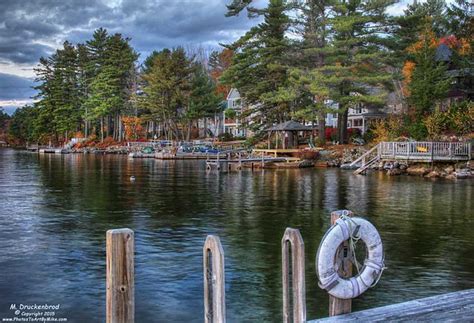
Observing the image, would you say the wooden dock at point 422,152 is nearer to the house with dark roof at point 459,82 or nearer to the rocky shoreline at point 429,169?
the rocky shoreline at point 429,169

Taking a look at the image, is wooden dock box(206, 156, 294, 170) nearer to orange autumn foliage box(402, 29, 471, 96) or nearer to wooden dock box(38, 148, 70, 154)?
orange autumn foliage box(402, 29, 471, 96)

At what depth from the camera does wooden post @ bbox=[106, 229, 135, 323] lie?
4.66 meters

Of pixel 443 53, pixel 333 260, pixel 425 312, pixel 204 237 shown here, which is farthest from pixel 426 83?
pixel 333 260

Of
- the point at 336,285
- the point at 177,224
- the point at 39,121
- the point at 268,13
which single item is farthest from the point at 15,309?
the point at 39,121

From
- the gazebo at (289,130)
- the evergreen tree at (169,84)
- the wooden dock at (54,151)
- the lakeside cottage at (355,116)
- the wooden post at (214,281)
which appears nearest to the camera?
the wooden post at (214,281)

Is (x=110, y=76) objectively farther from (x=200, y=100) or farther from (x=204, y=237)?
(x=204, y=237)

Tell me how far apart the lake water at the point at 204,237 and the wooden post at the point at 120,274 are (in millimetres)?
4406

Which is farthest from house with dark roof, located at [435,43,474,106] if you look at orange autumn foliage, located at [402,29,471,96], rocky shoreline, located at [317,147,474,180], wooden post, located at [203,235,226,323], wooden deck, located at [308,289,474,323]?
wooden post, located at [203,235,226,323]

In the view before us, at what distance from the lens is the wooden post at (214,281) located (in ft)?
16.1

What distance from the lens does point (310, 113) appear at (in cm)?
5231

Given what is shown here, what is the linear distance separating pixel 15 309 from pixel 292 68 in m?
45.9

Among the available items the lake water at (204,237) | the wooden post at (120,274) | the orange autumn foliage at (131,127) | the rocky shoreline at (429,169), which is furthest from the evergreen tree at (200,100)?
the wooden post at (120,274)

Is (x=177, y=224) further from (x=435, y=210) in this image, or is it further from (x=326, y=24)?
(x=326, y=24)

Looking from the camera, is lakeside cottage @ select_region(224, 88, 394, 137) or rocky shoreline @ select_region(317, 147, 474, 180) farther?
lakeside cottage @ select_region(224, 88, 394, 137)
